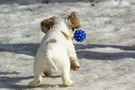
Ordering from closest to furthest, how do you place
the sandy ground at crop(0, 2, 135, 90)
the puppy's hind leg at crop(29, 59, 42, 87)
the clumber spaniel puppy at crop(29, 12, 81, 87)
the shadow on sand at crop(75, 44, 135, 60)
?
the clumber spaniel puppy at crop(29, 12, 81, 87), the puppy's hind leg at crop(29, 59, 42, 87), the sandy ground at crop(0, 2, 135, 90), the shadow on sand at crop(75, 44, 135, 60)

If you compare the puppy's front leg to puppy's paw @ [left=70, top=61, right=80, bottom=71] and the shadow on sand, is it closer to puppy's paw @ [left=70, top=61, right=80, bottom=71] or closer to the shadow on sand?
puppy's paw @ [left=70, top=61, right=80, bottom=71]

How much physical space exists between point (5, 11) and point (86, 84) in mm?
7919

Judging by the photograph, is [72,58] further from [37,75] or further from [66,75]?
[37,75]

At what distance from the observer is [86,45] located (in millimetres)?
8695

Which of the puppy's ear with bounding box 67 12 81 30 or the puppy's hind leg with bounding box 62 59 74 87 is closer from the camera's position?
the puppy's hind leg with bounding box 62 59 74 87

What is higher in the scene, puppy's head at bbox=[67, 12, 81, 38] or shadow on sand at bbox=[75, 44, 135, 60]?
puppy's head at bbox=[67, 12, 81, 38]

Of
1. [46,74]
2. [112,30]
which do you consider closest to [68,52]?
[46,74]

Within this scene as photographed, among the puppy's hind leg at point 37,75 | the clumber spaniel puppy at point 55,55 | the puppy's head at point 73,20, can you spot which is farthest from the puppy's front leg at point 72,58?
the puppy's hind leg at point 37,75

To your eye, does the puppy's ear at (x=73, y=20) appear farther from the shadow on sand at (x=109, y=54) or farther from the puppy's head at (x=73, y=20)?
the shadow on sand at (x=109, y=54)

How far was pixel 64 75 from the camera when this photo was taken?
17.2 feet

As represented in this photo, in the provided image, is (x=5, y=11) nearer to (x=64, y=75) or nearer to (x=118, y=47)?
(x=118, y=47)

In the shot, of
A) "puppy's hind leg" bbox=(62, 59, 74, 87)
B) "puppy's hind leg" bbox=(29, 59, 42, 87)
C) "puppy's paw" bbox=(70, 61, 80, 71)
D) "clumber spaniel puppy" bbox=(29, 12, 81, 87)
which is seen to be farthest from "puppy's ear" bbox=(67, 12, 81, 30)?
"puppy's hind leg" bbox=(29, 59, 42, 87)

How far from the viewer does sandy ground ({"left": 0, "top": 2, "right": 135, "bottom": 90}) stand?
5781 millimetres

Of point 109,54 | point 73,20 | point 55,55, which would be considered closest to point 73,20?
point 73,20
